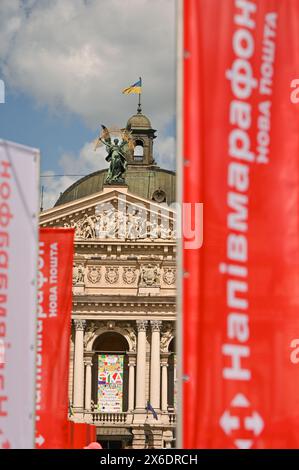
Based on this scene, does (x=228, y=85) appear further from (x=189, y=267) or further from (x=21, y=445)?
(x=21, y=445)

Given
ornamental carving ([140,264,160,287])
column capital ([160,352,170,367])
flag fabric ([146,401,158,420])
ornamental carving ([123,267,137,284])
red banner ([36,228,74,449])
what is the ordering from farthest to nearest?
ornamental carving ([123,267,137,284])
ornamental carving ([140,264,160,287])
column capital ([160,352,170,367])
flag fabric ([146,401,158,420])
red banner ([36,228,74,449])

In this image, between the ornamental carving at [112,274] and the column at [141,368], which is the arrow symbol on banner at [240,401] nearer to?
the column at [141,368]

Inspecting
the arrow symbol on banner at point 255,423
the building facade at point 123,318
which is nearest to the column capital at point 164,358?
the building facade at point 123,318

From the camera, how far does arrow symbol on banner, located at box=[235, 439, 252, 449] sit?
40.5ft

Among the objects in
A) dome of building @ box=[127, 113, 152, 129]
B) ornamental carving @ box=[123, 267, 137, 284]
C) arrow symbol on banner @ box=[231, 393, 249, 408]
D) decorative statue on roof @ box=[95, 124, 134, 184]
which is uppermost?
dome of building @ box=[127, 113, 152, 129]

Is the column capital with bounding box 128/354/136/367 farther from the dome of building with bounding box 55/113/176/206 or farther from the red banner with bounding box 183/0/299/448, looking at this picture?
the red banner with bounding box 183/0/299/448

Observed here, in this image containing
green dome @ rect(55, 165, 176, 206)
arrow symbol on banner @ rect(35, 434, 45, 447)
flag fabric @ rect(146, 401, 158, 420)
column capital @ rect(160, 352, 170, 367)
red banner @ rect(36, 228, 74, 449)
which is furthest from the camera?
green dome @ rect(55, 165, 176, 206)

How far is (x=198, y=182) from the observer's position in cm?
1264

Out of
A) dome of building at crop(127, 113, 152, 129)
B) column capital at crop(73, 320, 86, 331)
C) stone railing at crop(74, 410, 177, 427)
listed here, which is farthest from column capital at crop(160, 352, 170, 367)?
dome of building at crop(127, 113, 152, 129)

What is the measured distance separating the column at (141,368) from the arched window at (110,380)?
160cm

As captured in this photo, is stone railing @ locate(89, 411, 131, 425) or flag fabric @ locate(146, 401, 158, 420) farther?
stone railing @ locate(89, 411, 131, 425)

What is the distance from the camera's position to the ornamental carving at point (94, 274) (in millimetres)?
86375

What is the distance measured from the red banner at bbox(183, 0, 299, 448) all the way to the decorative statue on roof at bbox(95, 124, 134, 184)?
251 ft

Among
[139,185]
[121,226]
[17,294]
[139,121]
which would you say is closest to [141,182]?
[139,185]
